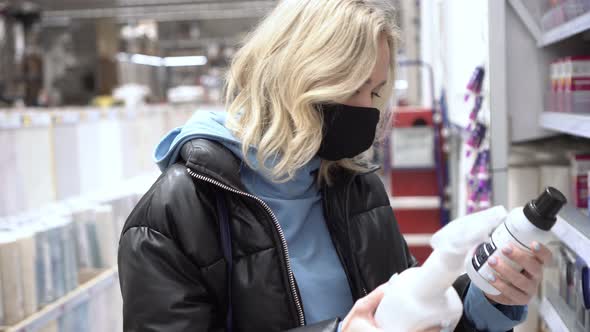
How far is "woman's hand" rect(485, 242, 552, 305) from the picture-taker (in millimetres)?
1061

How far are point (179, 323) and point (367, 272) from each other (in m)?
0.45

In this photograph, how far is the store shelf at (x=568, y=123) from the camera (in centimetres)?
165

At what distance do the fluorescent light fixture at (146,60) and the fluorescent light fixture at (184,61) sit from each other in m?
0.43

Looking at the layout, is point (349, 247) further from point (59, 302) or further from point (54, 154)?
point (54, 154)

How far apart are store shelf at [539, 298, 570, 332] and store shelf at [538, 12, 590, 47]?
0.85 m

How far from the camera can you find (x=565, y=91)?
1.94 m

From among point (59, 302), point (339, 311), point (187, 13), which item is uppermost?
point (187, 13)

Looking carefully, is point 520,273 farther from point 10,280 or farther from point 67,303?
point 67,303

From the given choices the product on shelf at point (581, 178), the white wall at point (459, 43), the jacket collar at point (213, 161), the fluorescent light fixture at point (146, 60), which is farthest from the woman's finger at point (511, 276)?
the fluorescent light fixture at point (146, 60)

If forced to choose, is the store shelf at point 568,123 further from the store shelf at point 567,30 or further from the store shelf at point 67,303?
the store shelf at point 67,303

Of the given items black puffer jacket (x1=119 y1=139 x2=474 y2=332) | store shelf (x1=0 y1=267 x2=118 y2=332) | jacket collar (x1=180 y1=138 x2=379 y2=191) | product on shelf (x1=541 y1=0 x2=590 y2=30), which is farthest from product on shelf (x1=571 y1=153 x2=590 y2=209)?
store shelf (x1=0 y1=267 x2=118 y2=332)

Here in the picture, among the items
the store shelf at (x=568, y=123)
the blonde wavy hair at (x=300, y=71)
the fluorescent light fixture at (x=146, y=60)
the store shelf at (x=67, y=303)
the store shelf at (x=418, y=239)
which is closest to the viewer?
the blonde wavy hair at (x=300, y=71)

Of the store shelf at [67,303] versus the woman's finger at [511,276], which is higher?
the woman's finger at [511,276]

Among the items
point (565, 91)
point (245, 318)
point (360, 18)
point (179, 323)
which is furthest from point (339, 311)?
point (565, 91)
